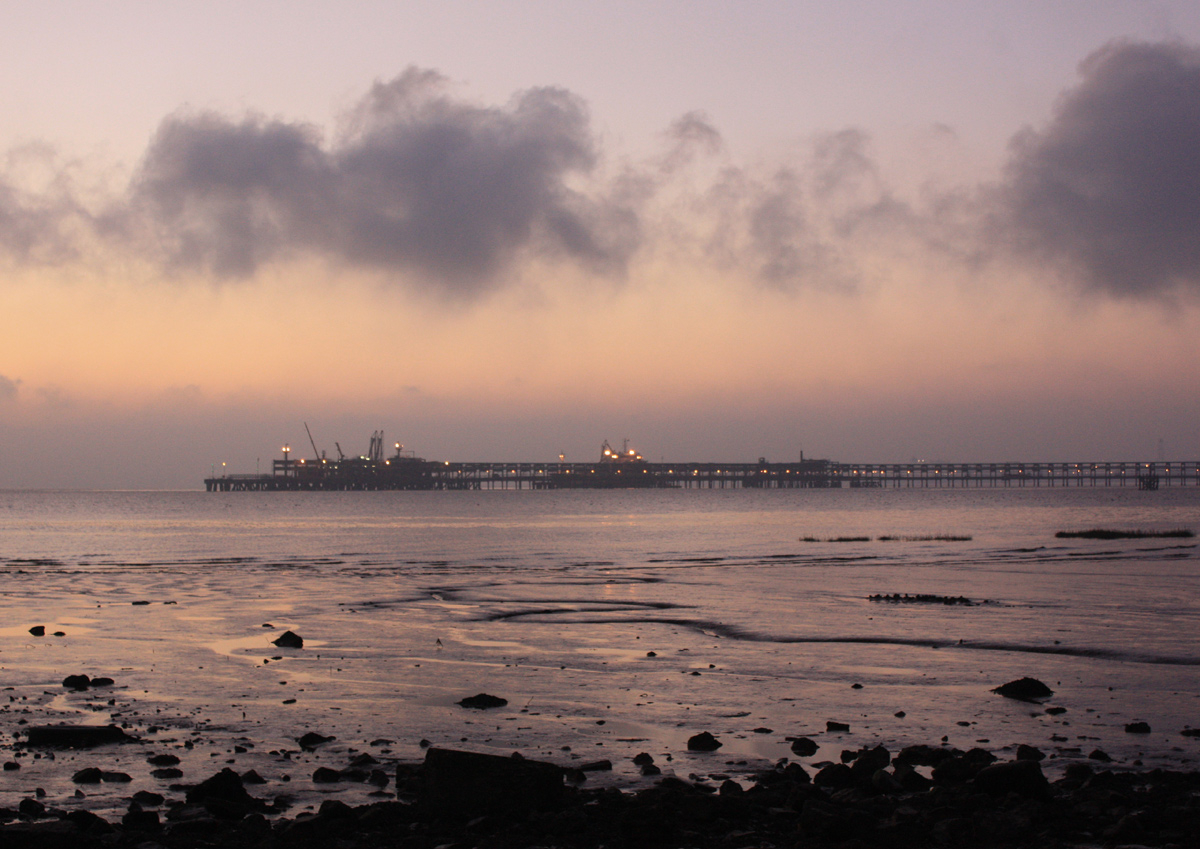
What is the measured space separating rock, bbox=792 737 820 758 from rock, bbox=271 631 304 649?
514 inches

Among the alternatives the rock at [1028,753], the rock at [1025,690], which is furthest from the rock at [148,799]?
the rock at [1025,690]

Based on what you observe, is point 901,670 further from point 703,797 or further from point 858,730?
point 703,797

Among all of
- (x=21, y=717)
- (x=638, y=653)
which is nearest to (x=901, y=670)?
(x=638, y=653)

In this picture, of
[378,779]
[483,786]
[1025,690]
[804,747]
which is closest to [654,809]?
[483,786]

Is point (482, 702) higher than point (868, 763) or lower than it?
lower

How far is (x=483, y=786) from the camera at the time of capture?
11.0 meters

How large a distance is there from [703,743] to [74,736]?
8.06 meters

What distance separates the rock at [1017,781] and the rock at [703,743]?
11.5 feet

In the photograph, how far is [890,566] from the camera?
161ft

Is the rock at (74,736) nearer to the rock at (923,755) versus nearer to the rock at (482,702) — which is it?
the rock at (482,702)

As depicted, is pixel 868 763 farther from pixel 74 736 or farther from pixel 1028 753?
pixel 74 736

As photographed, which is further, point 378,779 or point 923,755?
point 923,755

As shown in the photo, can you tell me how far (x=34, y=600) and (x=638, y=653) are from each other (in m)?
22.4

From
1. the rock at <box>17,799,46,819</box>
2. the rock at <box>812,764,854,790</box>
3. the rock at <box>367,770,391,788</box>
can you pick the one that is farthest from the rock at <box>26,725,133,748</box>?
the rock at <box>812,764,854,790</box>
